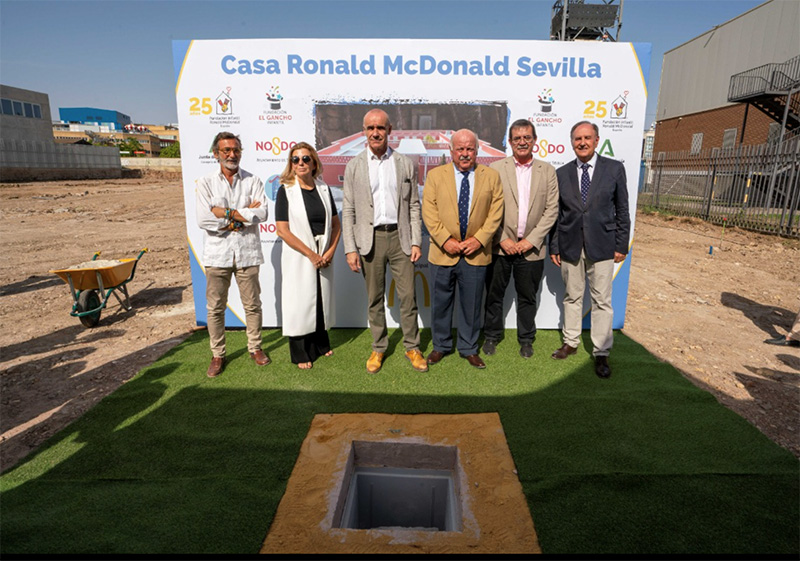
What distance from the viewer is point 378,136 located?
399 centimetres

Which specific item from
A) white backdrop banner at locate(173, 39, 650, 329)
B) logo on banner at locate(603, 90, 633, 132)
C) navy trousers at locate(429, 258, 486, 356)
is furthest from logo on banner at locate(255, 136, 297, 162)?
logo on banner at locate(603, 90, 633, 132)

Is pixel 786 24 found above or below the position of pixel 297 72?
above

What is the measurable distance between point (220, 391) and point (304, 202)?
1804mm

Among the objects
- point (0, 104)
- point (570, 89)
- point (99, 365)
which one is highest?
point (0, 104)

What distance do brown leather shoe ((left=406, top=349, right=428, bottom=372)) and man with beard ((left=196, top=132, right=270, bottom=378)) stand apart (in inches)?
60.7

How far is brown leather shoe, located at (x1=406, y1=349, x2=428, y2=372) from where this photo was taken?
434 cm

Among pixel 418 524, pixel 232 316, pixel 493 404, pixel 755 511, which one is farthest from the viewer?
pixel 232 316

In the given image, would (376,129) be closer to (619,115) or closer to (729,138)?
(619,115)

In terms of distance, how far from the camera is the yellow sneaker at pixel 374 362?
4352 mm

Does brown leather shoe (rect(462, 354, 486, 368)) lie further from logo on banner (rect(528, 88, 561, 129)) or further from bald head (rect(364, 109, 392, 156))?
logo on banner (rect(528, 88, 561, 129))

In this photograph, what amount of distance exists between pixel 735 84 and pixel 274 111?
26999 millimetres

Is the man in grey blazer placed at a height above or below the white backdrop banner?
below

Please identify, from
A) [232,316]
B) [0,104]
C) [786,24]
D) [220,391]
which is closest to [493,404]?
[220,391]

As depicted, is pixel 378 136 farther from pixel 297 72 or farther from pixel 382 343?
pixel 382 343
